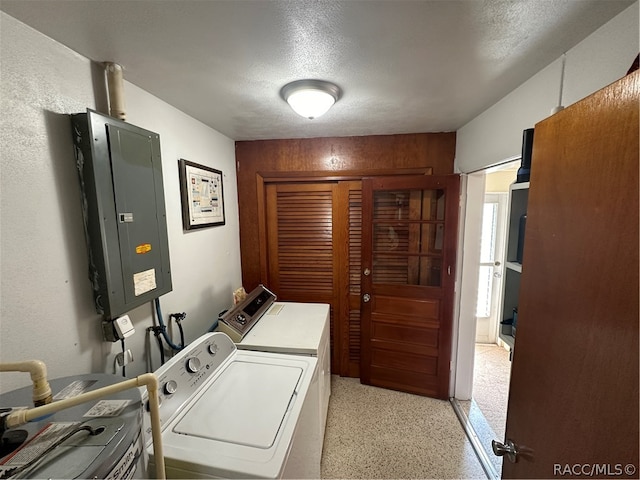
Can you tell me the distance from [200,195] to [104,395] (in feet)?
4.70

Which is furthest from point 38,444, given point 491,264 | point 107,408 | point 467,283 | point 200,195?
point 491,264

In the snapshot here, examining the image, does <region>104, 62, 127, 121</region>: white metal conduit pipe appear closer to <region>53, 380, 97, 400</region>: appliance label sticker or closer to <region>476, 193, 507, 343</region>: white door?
<region>53, 380, 97, 400</region>: appliance label sticker

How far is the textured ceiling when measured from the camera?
80 centimetres

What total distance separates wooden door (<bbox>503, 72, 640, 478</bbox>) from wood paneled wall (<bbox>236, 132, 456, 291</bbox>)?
144 cm

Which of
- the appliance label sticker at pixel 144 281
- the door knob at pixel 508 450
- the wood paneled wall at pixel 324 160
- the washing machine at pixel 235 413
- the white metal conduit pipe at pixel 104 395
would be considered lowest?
the door knob at pixel 508 450

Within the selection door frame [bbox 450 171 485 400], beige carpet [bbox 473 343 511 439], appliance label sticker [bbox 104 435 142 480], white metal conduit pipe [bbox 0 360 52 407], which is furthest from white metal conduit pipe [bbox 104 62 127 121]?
beige carpet [bbox 473 343 511 439]

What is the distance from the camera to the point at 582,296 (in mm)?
656

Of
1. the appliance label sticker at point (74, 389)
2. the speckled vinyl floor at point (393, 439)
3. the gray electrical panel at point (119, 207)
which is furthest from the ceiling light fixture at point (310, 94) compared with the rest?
the speckled vinyl floor at point (393, 439)

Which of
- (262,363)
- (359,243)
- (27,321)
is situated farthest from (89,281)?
(359,243)

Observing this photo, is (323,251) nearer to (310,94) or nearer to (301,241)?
(301,241)

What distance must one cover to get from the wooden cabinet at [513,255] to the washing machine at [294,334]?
1.09 meters

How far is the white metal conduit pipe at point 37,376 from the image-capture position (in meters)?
0.62

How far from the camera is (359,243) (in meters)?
2.46

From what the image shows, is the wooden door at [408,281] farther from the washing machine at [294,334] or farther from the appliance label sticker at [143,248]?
the appliance label sticker at [143,248]
